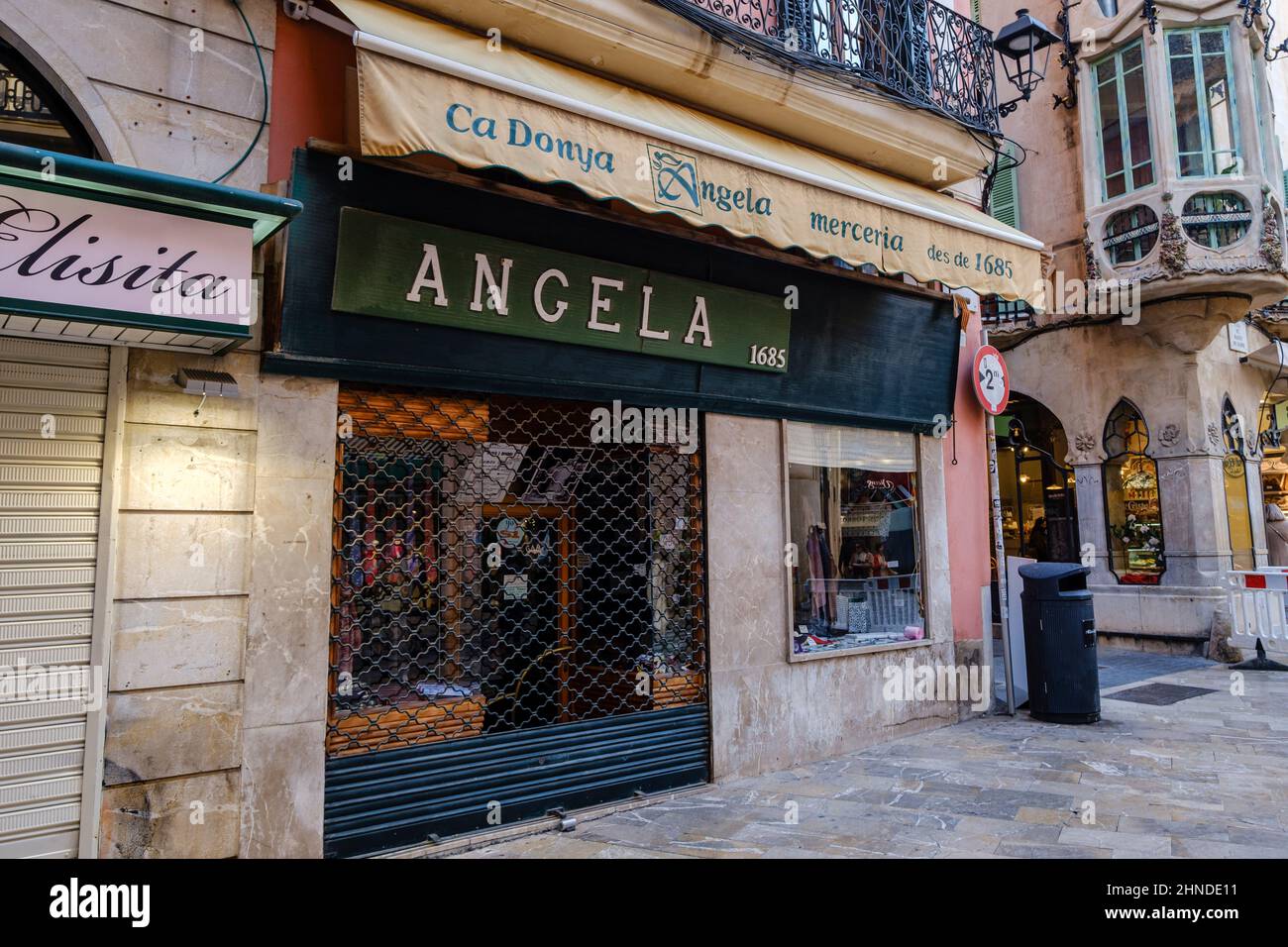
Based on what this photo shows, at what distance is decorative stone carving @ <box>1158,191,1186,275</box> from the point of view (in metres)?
11.5

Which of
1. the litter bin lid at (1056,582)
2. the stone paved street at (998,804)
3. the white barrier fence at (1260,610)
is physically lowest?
the stone paved street at (998,804)

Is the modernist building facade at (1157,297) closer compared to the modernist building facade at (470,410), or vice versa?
the modernist building facade at (470,410)

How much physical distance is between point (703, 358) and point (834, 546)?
229 cm

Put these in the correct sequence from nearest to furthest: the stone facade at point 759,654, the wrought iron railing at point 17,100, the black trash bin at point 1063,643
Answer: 1. the wrought iron railing at point 17,100
2. the stone facade at point 759,654
3. the black trash bin at point 1063,643

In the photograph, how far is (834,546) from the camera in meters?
7.30

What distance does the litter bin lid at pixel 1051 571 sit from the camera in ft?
24.8

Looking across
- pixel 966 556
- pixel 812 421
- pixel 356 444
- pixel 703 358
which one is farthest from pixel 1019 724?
pixel 356 444

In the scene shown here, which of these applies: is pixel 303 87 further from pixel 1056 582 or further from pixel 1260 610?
pixel 1260 610

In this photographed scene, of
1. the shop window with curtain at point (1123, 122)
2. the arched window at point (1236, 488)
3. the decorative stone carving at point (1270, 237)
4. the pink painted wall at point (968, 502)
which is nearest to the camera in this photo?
the pink painted wall at point (968, 502)

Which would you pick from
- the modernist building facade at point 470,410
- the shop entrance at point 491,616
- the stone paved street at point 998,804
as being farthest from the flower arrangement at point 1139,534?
the shop entrance at point 491,616

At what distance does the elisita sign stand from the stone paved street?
3281 millimetres

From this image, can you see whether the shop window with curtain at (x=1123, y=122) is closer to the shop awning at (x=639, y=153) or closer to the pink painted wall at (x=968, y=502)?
the pink painted wall at (x=968, y=502)

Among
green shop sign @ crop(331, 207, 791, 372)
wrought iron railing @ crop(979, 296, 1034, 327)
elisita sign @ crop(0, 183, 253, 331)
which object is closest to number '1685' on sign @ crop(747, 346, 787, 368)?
green shop sign @ crop(331, 207, 791, 372)

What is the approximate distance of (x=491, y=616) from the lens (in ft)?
19.8
